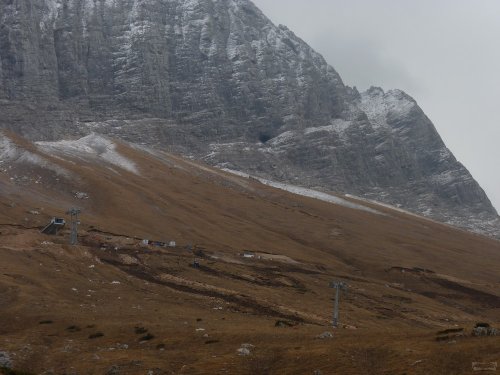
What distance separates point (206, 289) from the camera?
310ft

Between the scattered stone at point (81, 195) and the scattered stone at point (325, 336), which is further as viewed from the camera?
the scattered stone at point (81, 195)

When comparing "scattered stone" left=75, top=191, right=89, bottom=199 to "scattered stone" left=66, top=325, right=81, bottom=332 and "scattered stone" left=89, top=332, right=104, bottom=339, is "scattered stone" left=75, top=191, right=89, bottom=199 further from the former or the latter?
"scattered stone" left=89, top=332, right=104, bottom=339

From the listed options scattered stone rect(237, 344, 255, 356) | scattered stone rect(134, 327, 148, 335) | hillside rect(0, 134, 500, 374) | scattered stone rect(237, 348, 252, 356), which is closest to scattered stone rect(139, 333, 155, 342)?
hillside rect(0, 134, 500, 374)

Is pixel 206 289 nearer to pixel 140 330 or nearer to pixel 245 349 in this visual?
pixel 140 330

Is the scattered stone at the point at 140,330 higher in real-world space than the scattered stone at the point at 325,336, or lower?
higher

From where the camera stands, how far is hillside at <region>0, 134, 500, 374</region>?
45.2m

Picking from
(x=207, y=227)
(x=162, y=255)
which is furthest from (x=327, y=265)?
(x=162, y=255)

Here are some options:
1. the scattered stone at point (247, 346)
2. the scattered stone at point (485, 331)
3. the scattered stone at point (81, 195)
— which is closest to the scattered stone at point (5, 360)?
the scattered stone at point (247, 346)

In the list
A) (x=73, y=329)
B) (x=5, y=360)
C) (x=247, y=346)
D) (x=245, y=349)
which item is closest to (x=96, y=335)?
(x=73, y=329)

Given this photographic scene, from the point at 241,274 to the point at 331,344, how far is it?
6808cm

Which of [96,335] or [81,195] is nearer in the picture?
[96,335]

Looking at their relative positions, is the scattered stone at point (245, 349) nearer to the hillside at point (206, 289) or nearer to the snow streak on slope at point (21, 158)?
the hillside at point (206, 289)

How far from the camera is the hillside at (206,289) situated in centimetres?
4519

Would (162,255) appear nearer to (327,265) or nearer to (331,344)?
(327,265)
